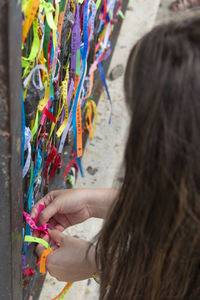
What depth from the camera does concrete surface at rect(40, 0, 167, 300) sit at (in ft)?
5.70

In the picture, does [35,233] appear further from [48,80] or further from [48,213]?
[48,80]

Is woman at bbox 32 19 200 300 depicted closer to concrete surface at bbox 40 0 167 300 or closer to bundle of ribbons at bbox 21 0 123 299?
bundle of ribbons at bbox 21 0 123 299

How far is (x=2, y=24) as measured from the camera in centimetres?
63

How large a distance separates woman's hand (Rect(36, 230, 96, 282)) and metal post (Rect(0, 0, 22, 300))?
0.44 feet

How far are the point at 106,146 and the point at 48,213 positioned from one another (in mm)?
1027

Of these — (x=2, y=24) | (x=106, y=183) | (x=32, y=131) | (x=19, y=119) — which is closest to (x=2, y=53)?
(x=2, y=24)

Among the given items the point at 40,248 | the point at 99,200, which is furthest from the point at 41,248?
the point at 99,200

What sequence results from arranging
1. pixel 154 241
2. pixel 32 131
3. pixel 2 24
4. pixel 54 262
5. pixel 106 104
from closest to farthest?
pixel 2 24 → pixel 154 241 → pixel 32 131 → pixel 54 262 → pixel 106 104

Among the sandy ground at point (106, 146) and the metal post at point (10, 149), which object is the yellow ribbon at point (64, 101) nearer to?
the sandy ground at point (106, 146)

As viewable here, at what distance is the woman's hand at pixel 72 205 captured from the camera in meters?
1.30

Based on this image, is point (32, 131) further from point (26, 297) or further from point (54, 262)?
point (26, 297)

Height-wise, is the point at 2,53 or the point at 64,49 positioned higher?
the point at 64,49

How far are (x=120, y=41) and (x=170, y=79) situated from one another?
2117 mm

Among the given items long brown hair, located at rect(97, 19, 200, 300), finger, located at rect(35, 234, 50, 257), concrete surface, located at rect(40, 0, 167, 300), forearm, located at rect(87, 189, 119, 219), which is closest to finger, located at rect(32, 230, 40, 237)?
finger, located at rect(35, 234, 50, 257)
